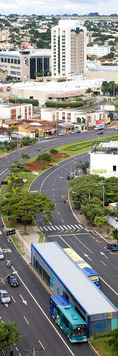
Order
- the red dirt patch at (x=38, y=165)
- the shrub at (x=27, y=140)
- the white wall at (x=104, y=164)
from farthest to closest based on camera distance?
the shrub at (x=27, y=140)
the red dirt patch at (x=38, y=165)
the white wall at (x=104, y=164)

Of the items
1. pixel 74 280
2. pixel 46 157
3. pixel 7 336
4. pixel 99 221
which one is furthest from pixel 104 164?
pixel 7 336

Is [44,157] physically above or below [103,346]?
below

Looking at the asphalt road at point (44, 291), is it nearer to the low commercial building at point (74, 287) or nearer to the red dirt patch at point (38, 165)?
the low commercial building at point (74, 287)

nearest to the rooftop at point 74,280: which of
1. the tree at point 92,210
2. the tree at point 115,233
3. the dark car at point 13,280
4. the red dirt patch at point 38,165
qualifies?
the dark car at point 13,280

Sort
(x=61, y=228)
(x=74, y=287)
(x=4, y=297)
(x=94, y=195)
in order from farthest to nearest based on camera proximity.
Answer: (x=94, y=195)
(x=61, y=228)
(x=4, y=297)
(x=74, y=287)

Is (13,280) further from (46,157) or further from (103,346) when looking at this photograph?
(46,157)
